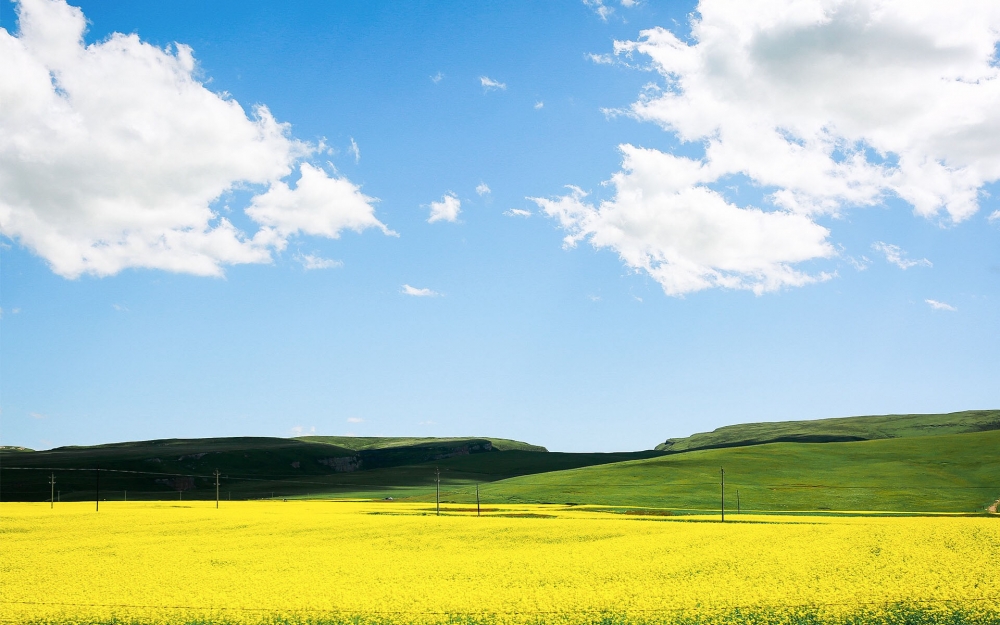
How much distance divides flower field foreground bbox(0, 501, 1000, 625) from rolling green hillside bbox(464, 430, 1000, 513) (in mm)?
50139

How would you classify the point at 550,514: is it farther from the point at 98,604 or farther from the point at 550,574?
the point at 98,604

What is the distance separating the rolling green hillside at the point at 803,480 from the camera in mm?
104188

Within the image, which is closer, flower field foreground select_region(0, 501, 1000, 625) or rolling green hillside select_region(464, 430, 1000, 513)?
flower field foreground select_region(0, 501, 1000, 625)

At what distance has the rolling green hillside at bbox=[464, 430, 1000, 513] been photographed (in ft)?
342

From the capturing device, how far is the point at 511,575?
3572 centimetres

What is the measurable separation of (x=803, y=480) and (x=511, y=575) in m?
107

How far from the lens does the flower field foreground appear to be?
91.4 ft

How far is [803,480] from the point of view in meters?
127

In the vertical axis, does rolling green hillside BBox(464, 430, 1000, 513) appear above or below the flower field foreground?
below

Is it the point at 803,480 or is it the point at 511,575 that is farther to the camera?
the point at 803,480

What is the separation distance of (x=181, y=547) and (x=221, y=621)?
25.2 m

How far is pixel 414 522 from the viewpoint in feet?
213

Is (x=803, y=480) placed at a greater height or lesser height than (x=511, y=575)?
lesser

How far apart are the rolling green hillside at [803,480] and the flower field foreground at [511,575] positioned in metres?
50.1
